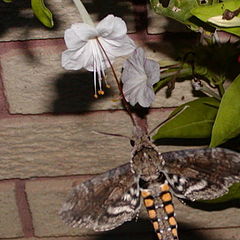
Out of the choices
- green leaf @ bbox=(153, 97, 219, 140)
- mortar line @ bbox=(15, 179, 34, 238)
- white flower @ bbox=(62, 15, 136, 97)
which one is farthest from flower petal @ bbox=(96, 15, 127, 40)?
mortar line @ bbox=(15, 179, 34, 238)

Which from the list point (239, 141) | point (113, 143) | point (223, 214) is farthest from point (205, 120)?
point (223, 214)

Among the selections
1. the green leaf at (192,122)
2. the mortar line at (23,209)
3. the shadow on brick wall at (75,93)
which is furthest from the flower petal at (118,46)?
A: the mortar line at (23,209)

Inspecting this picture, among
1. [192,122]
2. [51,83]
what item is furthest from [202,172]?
[51,83]

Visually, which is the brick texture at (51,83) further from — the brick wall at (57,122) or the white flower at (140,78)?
the white flower at (140,78)

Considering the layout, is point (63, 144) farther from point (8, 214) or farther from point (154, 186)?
point (154, 186)

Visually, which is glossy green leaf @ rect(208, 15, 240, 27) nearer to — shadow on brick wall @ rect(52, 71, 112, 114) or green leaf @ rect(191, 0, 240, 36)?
green leaf @ rect(191, 0, 240, 36)
